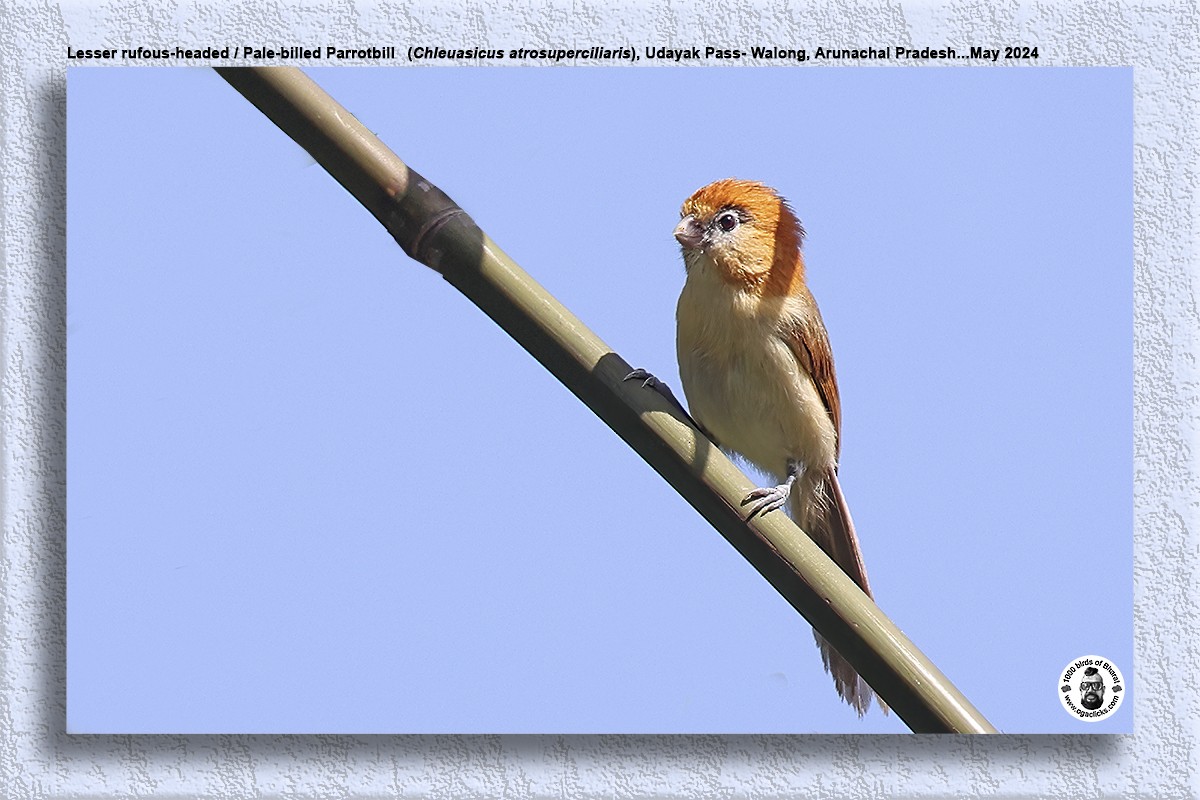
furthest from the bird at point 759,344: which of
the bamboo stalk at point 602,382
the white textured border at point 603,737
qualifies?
the bamboo stalk at point 602,382

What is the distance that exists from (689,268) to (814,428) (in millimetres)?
422

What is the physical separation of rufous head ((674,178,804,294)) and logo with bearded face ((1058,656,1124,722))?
3.18ft

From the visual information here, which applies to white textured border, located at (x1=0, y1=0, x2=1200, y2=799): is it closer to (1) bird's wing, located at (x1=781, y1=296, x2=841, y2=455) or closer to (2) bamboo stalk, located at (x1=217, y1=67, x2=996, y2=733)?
(1) bird's wing, located at (x1=781, y1=296, x2=841, y2=455)

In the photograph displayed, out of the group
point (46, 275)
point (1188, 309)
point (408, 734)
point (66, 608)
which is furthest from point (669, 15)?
point (66, 608)

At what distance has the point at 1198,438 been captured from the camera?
2756 millimetres

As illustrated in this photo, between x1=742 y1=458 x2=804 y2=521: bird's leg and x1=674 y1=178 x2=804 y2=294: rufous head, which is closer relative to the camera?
x1=742 y1=458 x2=804 y2=521: bird's leg

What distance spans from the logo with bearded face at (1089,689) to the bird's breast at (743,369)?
0.70 metres

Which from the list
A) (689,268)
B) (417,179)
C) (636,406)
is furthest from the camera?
(689,268)

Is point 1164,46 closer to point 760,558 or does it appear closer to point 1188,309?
point 1188,309

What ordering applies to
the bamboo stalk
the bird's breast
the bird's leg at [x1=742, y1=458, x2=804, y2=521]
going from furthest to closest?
the bird's breast
the bird's leg at [x1=742, y1=458, x2=804, y2=521]
the bamboo stalk

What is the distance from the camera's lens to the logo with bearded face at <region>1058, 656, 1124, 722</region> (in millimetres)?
2693

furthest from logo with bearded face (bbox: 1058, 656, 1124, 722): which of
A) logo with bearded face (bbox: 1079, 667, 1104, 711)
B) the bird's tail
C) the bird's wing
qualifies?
the bird's wing

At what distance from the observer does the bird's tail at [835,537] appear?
271cm

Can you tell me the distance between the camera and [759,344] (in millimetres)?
2648
